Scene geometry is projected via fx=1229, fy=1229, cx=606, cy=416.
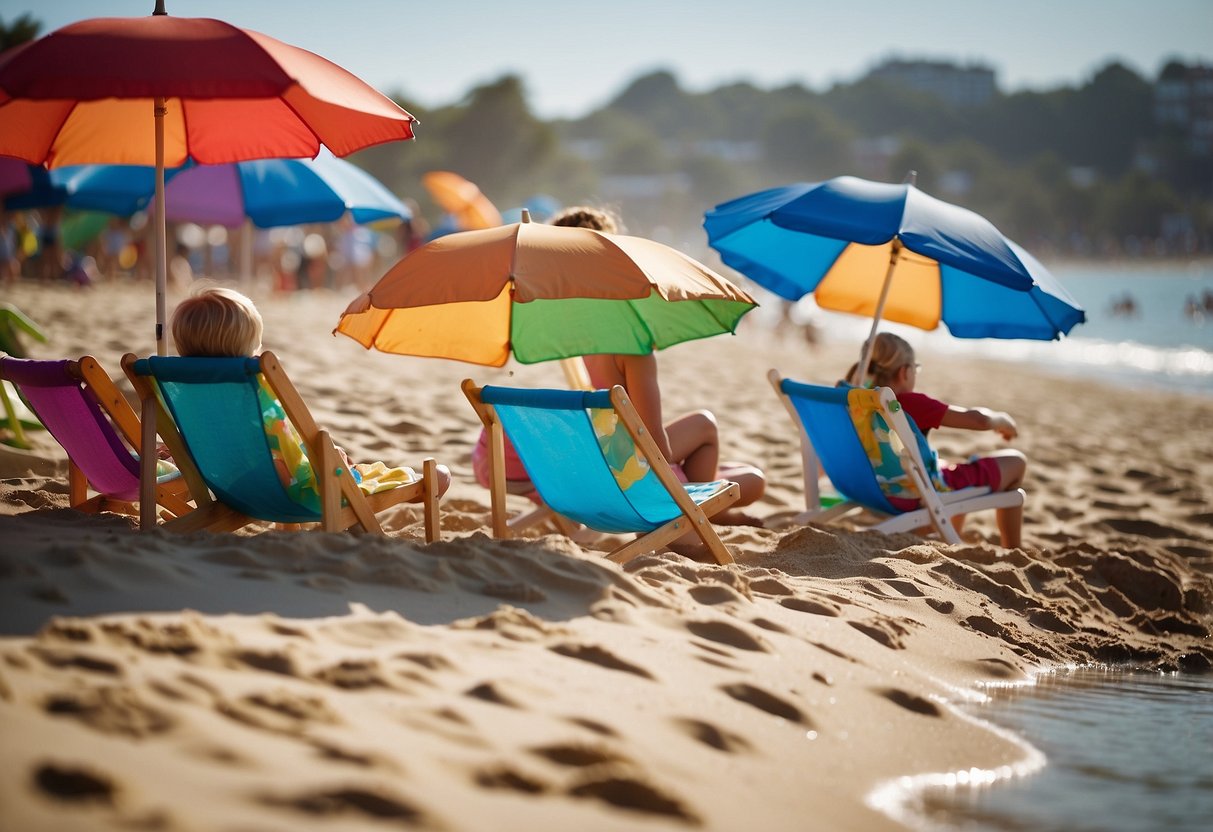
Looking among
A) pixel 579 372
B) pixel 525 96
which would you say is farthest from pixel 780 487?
pixel 525 96

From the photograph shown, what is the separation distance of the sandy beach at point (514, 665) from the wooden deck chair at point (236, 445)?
0.72ft

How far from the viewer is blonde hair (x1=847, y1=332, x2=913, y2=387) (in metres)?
4.78

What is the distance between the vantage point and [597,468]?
12.6 ft

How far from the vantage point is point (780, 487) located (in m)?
5.98

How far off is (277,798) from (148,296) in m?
11.4

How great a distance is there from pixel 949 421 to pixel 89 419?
305 cm

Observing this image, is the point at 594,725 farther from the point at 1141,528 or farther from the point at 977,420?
the point at 1141,528

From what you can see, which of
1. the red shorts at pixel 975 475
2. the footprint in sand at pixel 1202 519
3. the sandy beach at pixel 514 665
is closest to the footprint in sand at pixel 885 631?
the sandy beach at pixel 514 665

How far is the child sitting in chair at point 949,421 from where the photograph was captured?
468 cm

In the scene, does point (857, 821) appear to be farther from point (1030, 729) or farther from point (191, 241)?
point (191, 241)

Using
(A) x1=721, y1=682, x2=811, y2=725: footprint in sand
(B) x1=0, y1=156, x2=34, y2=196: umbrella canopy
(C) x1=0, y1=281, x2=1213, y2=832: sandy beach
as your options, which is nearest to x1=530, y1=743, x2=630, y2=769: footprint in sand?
(C) x1=0, y1=281, x2=1213, y2=832: sandy beach

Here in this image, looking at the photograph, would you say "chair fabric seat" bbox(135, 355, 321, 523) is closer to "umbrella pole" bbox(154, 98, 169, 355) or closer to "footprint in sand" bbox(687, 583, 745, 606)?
"umbrella pole" bbox(154, 98, 169, 355)

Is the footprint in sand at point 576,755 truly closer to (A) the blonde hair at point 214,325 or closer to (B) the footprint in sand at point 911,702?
(B) the footprint in sand at point 911,702

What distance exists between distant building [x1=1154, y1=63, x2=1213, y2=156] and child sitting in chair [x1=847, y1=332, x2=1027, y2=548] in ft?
608
